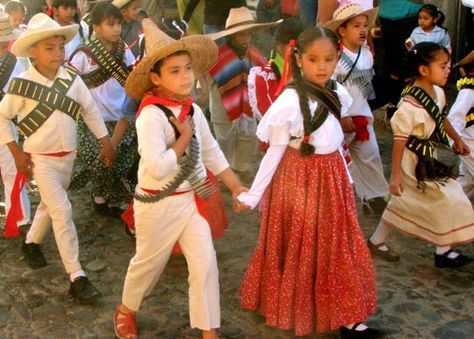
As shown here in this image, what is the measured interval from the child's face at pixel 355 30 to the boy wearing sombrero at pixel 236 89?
34.1 inches

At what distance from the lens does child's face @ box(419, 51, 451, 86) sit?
4.83 metres

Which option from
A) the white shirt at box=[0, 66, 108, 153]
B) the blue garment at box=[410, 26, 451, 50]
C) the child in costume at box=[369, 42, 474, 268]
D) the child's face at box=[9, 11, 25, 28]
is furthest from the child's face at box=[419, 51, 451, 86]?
the child's face at box=[9, 11, 25, 28]

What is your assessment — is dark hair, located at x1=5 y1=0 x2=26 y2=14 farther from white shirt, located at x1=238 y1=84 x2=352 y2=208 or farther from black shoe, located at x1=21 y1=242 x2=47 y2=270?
white shirt, located at x1=238 y1=84 x2=352 y2=208

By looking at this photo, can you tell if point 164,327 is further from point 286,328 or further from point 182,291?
point 286,328

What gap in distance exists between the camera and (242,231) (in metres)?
5.88

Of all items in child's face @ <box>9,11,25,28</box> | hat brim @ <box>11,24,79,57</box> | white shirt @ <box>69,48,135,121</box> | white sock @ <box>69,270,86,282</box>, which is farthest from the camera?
child's face @ <box>9,11,25,28</box>

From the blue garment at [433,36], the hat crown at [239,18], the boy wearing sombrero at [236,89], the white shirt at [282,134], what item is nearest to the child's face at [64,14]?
the boy wearing sombrero at [236,89]

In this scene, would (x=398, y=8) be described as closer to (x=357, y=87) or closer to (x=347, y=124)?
(x=357, y=87)

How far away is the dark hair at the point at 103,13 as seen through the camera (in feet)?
18.9

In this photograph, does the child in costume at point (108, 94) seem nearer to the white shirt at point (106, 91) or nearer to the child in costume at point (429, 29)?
the white shirt at point (106, 91)

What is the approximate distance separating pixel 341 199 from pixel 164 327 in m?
1.33

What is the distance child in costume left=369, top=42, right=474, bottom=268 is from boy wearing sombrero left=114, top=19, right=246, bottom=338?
1.43 metres

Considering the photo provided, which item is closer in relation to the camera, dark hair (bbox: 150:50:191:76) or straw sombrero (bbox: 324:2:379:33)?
dark hair (bbox: 150:50:191:76)

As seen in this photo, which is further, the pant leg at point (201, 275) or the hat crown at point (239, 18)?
the hat crown at point (239, 18)
